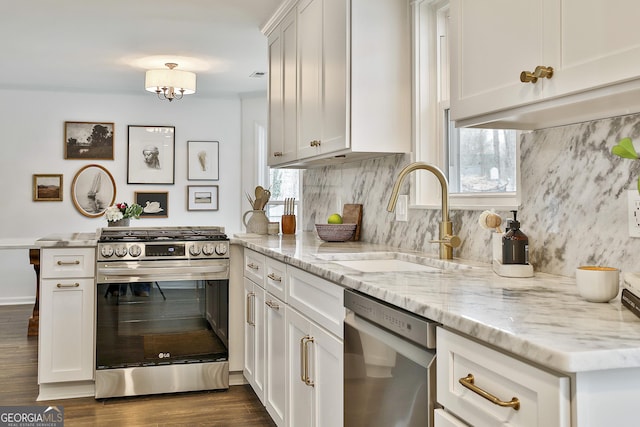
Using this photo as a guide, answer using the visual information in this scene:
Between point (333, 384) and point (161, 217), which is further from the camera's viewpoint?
Answer: point (161, 217)

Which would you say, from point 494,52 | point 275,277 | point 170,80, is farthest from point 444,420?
point 170,80

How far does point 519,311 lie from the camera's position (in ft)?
4.02

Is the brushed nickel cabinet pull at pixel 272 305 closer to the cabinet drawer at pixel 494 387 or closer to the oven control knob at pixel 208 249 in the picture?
the oven control knob at pixel 208 249

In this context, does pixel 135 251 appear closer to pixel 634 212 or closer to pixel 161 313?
pixel 161 313

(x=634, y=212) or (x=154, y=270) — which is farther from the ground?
(x=634, y=212)

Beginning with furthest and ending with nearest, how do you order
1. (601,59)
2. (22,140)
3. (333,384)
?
(22,140)
(333,384)
(601,59)

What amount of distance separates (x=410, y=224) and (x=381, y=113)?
0.54 meters

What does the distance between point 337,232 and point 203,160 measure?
412 cm

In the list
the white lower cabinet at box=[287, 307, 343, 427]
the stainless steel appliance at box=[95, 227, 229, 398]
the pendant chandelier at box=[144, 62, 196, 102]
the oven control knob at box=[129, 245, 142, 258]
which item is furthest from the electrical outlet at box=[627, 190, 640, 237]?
the pendant chandelier at box=[144, 62, 196, 102]

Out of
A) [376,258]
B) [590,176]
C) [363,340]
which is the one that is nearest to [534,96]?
[590,176]

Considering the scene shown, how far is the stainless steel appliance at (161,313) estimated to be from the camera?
347 cm

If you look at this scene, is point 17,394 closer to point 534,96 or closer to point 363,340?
point 363,340

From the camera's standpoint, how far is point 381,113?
107 inches

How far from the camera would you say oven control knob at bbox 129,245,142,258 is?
3510 millimetres
